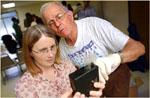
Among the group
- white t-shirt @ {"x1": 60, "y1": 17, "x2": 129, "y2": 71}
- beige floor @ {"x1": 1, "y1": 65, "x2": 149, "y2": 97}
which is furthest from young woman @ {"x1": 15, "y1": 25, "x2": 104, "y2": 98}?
beige floor @ {"x1": 1, "y1": 65, "x2": 149, "y2": 97}

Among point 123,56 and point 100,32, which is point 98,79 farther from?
point 100,32

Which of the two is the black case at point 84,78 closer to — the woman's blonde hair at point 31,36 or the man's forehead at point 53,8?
the woman's blonde hair at point 31,36

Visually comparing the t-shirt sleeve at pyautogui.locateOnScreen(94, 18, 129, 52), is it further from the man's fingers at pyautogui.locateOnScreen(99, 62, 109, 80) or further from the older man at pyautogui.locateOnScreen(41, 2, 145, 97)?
the man's fingers at pyautogui.locateOnScreen(99, 62, 109, 80)

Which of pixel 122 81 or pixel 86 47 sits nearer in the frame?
pixel 86 47

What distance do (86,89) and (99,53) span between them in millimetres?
434

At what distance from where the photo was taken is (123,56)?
697mm

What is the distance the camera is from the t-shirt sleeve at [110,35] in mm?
795

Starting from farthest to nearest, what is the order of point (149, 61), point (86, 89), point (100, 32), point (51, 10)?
1. point (149, 61)
2. point (100, 32)
3. point (51, 10)
4. point (86, 89)

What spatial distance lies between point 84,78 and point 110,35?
452 mm

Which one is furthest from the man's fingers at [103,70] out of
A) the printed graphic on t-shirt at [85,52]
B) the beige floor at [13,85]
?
the beige floor at [13,85]

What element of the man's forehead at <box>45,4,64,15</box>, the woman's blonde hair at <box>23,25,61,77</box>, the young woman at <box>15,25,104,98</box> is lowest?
the young woman at <box>15,25,104,98</box>

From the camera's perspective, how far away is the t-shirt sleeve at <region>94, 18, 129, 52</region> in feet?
2.61

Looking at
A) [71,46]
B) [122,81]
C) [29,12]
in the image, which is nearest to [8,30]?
[29,12]

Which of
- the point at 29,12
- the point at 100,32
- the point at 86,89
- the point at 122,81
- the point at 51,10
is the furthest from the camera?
the point at 29,12
